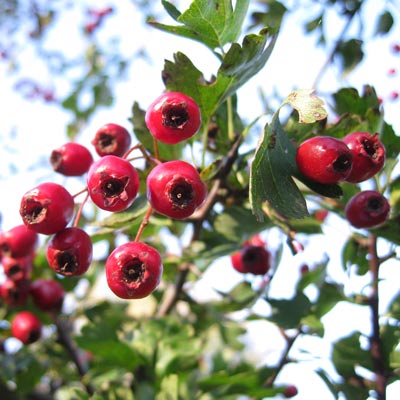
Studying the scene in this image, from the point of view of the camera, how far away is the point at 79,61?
567 cm

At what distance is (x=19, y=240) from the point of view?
1.62 meters

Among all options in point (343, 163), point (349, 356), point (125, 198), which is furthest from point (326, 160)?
point (349, 356)

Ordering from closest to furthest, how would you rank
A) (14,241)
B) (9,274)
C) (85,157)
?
(85,157) → (14,241) → (9,274)

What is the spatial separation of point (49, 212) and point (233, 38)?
25.1 inches

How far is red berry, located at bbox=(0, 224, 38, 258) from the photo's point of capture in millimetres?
Answer: 1628

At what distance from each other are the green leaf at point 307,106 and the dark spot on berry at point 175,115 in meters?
0.25

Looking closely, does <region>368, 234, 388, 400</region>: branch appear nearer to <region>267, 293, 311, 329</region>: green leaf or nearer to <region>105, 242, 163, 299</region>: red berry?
<region>267, 293, 311, 329</region>: green leaf

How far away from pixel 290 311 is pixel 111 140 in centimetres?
83

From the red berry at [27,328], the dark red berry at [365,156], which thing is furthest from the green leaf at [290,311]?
the red berry at [27,328]

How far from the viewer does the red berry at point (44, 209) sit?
1099mm

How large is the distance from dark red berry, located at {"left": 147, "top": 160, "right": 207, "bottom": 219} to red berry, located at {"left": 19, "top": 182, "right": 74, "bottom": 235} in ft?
0.77

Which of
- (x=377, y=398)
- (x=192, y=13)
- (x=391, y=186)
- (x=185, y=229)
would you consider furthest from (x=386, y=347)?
(x=192, y=13)

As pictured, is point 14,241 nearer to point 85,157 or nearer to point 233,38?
point 85,157

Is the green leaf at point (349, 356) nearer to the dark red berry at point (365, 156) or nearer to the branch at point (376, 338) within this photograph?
the branch at point (376, 338)
